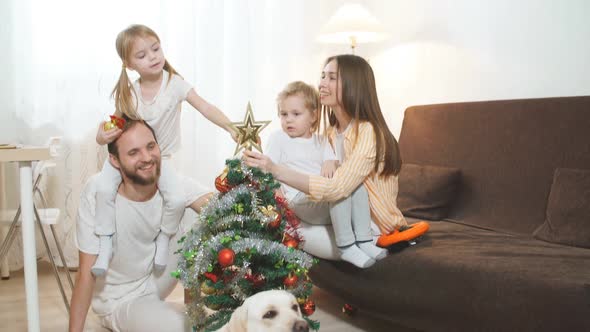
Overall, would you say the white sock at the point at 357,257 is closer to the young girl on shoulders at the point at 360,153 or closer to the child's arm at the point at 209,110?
the young girl on shoulders at the point at 360,153

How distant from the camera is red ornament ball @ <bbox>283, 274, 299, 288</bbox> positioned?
1.82 metres

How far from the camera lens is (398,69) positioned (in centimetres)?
386

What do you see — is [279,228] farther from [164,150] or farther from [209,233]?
[164,150]

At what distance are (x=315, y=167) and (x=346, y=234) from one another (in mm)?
586

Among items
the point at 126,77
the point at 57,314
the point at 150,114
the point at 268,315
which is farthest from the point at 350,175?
the point at 57,314

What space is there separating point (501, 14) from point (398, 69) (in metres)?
0.86

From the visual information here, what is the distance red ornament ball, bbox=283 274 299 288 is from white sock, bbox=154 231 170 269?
24.9 inches

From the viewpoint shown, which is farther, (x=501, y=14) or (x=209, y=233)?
(x=501, y=14)

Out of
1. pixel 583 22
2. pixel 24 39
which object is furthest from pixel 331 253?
pixel 24 39

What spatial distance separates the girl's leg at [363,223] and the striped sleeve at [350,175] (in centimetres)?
5

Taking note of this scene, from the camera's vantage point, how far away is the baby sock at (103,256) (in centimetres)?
215

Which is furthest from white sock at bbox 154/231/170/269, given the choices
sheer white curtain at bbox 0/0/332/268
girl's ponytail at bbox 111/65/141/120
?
sheer white curtain at bbox 0/0/332/268

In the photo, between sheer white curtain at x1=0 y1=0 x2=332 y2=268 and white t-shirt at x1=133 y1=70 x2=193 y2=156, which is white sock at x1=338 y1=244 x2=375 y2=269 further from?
sheer white curtain at x1=0 y1=0 x2=332 y2=268

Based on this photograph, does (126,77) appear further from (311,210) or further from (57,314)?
(57,314)
